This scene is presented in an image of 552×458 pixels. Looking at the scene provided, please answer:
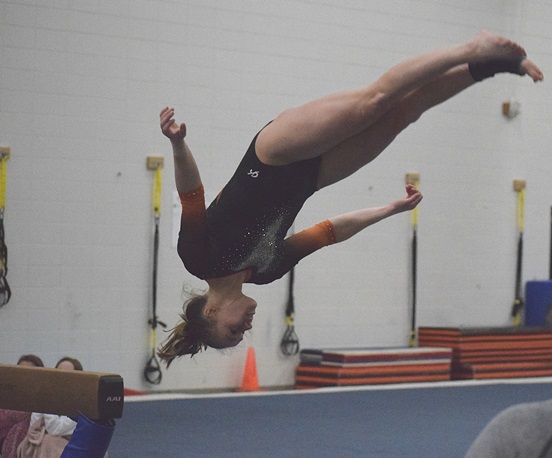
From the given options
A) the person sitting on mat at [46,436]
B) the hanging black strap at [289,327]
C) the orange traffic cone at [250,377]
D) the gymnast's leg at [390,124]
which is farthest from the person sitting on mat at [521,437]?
the hanging black strap at [289,327]

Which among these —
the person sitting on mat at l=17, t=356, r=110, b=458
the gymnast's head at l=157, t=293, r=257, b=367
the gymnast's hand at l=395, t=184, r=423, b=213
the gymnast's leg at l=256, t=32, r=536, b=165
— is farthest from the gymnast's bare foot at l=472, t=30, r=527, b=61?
the person sitting on mat at l=17, t=356, r=110, b=458

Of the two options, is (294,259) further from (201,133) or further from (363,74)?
(363,74)

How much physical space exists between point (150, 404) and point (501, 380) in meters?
3.79

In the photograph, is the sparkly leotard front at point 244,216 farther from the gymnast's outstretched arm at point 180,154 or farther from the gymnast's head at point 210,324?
the gymnast's head at point 210,324

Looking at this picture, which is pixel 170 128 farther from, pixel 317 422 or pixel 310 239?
pixel 317 422

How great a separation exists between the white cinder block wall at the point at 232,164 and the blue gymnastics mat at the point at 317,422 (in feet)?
2.91

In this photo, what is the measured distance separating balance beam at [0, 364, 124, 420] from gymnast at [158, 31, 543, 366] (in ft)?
1.23

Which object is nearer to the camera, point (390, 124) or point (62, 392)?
point (390, 124)

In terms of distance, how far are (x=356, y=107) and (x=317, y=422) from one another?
351cm

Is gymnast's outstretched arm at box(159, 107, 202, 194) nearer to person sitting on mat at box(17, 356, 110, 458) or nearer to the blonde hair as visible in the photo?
the blonde hair

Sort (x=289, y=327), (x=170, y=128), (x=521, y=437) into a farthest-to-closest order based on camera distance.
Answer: (x=289, y=327) → (x=170, y=128) → (x=521, y=437)

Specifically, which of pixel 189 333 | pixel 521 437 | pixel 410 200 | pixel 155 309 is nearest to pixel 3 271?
pixel 155 309

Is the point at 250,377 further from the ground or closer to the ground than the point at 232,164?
closer to the ground

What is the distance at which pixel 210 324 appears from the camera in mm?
4027
